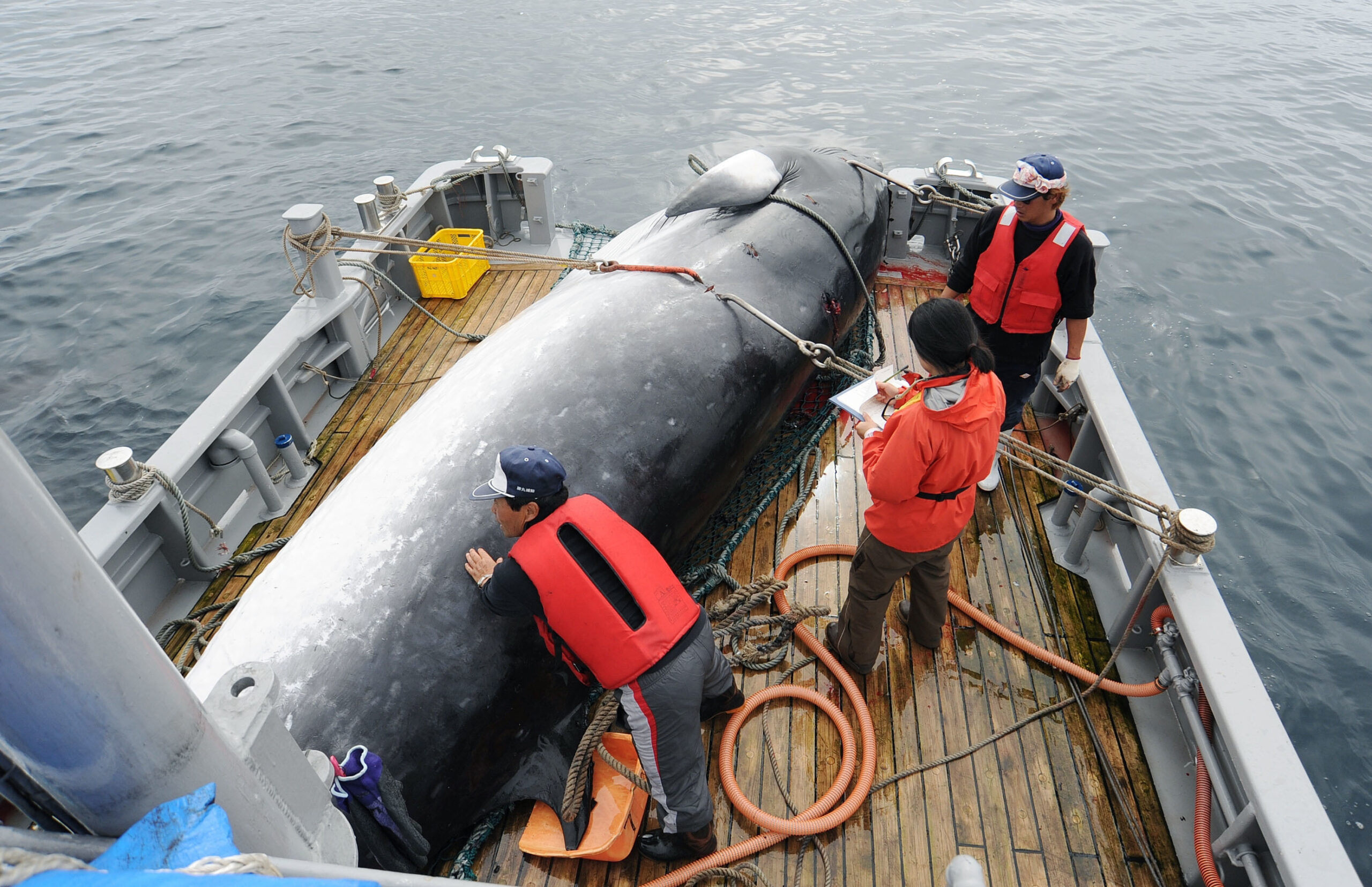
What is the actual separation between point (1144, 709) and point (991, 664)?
2.36 feet

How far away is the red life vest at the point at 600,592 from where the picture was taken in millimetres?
2760

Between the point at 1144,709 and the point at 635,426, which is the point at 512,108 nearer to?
the point at 635,426

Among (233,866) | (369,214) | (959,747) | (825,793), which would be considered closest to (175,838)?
(233,866)

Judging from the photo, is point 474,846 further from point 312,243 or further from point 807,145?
point 807,145

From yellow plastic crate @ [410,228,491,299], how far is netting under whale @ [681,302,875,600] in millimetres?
3418

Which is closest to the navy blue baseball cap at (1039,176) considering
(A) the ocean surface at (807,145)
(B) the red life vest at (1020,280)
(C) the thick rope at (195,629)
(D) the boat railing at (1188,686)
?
(B) the red life vest at (1020,280)

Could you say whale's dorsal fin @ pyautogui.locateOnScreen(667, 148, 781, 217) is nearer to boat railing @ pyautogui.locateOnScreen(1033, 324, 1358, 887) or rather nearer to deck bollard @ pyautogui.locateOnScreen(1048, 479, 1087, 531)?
boat railing @ pyautogui.locateOnScreen(1033, 324, 1358, 887)

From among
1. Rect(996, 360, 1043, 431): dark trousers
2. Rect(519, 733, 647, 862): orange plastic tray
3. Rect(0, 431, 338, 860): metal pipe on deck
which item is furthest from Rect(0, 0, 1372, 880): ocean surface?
Rect(0, 431, 338, 860): metal pipe on deck

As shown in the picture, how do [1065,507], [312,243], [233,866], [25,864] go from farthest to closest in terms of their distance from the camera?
[312,243]
[1065,507]
[233,866]
[25,864]

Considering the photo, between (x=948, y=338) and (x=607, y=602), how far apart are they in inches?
63.6

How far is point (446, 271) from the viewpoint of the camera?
686 cm

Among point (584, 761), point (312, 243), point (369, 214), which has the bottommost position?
point (584, 761)

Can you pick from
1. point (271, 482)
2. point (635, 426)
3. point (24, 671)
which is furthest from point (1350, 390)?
point (24, 671)

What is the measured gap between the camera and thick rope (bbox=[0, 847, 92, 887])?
1.04 meters
